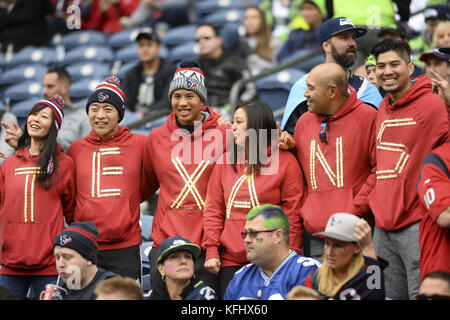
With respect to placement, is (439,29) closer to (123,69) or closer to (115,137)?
(115,137)

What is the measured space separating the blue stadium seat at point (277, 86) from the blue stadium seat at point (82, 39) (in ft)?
13.8

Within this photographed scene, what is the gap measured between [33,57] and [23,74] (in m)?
0.41

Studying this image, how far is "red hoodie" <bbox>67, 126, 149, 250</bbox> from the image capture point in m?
6.35

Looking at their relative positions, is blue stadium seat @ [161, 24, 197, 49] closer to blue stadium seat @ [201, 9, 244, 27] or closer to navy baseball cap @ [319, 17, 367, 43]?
blue stadium seat @ [201, 9, 244, 27]

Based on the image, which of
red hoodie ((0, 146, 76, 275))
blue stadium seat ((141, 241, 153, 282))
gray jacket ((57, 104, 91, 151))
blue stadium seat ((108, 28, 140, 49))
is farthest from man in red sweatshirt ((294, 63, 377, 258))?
blue stadium seat ((108, 28, 140, 49))

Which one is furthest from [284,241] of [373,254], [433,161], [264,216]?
[433,161]

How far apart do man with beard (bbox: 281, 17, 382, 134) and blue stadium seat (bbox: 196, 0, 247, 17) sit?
6.99 m

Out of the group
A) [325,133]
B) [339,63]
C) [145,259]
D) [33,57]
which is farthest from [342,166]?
[33,57]

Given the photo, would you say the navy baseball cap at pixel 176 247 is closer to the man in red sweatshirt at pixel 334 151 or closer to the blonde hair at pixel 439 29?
the man in red sweatshirt at pixel 334 151

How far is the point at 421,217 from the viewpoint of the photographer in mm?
5492

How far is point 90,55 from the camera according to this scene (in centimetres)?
1299
